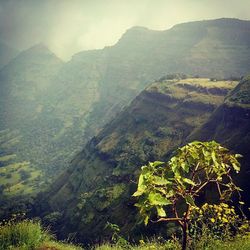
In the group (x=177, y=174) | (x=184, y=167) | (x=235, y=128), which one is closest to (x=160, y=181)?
(x=177, y=174)

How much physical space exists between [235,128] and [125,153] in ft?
142

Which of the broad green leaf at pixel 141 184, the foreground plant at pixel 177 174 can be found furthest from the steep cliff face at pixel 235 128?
the broad green leaf at pixel 141 184

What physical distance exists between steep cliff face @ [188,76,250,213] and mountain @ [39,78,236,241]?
45.5 ft

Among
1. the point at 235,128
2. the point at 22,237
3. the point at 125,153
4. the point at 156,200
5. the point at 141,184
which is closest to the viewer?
the point at 156,200

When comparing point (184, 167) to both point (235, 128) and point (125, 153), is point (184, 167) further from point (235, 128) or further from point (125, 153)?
point (125, 153)

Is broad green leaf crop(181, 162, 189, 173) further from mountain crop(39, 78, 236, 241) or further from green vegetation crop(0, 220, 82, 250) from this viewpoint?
mountain crop(39, 78, 236, 241)

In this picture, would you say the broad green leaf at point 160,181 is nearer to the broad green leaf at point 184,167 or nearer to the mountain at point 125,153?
the broad green leaf at point 184,167

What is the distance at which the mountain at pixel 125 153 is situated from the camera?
276 ft

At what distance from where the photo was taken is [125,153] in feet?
364

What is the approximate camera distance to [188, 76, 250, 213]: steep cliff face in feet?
191

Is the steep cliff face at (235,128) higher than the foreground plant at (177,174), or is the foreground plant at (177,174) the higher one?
the foreground plant at (177,174)

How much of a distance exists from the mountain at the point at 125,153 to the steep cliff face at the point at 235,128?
13.9 meters

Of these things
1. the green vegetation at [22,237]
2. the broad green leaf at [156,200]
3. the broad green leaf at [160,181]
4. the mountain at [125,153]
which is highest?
the broad green leaf at [160,181]

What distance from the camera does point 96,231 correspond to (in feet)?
249
